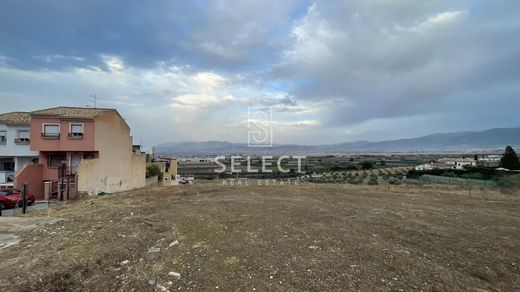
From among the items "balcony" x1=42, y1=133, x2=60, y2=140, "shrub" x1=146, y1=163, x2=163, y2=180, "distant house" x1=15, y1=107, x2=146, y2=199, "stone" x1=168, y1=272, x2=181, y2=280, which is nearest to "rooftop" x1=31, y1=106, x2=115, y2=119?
"distant house" x1=15, y1=107, x2=146, y2=199

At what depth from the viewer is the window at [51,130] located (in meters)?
21.9

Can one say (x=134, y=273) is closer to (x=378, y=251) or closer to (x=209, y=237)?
(x=209, y=237)

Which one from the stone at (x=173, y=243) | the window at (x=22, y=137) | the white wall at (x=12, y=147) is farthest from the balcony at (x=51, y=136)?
the stone at (x=173, y=243)

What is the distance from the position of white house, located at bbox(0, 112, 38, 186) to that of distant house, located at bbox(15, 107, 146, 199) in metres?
4.19

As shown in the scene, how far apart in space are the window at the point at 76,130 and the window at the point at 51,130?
0.94 metres

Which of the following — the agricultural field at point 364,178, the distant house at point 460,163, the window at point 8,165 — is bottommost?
the agricultural field at point 364,178

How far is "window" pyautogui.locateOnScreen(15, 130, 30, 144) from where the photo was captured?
25203mm

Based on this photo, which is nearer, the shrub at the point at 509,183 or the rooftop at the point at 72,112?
the shrub at the point at 509,183

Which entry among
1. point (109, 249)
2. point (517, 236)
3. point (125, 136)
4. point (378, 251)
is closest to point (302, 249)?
point (378, 251)

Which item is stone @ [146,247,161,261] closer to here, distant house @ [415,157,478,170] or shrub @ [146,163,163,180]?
shrub @ [146,163,163,180]

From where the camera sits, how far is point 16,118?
25672 mm

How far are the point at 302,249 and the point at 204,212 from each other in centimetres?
536

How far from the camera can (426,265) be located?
5.86m

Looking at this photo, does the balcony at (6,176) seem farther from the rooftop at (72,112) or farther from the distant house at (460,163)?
the distant house at (460,163)
